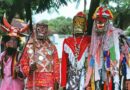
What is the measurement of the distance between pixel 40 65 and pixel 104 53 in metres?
0.88

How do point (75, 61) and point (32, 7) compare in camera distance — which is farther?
point (32, 7)

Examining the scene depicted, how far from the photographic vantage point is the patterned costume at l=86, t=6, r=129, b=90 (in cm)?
703

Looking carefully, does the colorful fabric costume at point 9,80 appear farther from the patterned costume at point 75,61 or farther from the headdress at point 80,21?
the headdress at point 80,21

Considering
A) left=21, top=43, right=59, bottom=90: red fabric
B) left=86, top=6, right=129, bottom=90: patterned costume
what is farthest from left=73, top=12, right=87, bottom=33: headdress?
left=21, top=43, right=59, bottom=90: red fabric

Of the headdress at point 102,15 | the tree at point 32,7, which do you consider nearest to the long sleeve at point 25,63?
the tree at point 32,7

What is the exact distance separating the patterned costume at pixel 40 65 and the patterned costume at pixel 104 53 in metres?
0.49

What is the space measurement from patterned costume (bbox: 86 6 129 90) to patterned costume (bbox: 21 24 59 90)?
0.49 meters

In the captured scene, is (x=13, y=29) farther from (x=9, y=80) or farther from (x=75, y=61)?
(x=75, y=61)

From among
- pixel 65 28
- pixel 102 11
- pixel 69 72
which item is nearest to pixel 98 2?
pixel 102 11

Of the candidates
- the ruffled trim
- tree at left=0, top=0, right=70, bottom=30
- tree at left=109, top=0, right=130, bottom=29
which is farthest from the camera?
tree at left=109, top=0, right=130, bottom=29

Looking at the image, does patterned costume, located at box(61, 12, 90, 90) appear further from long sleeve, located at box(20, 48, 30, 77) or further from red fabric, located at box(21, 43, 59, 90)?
long sleeve, located at box(20, 48, 30, 77)

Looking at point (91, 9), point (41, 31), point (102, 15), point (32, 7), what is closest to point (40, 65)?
point (41, 31)

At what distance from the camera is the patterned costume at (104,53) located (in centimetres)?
703

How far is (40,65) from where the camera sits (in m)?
7.02
